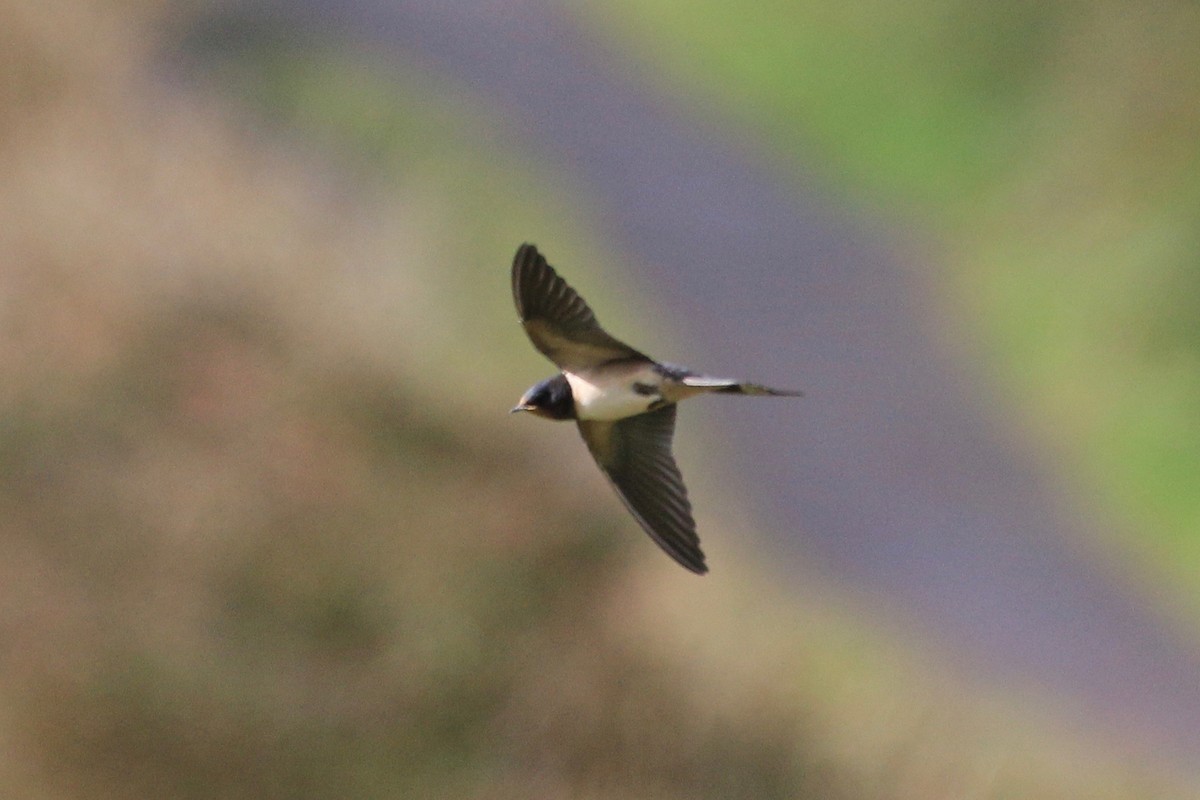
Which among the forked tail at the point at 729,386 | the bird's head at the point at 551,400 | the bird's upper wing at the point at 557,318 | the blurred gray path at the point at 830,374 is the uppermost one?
the blurred gray path at the point at 830,374

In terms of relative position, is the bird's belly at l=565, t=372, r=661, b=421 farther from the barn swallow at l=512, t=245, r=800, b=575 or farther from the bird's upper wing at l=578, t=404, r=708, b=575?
the bird's upper wing at l=578, t=404, r=708, b=575

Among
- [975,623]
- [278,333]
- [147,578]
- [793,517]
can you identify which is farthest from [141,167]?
[975,623]

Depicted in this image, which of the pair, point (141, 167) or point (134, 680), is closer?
point (134, 680)

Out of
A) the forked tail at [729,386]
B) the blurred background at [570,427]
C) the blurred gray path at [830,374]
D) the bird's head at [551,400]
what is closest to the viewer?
the forked tail at [729,386]

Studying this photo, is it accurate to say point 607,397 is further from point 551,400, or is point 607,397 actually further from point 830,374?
point 830,374

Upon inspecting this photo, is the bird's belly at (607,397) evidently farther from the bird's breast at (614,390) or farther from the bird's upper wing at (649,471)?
the bird's upper wing at (649,471)

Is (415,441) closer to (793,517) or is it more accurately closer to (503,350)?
(503,350)

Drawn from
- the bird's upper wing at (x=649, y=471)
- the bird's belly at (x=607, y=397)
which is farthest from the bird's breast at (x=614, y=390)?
the bird's upper wing at (x=649, y=471)

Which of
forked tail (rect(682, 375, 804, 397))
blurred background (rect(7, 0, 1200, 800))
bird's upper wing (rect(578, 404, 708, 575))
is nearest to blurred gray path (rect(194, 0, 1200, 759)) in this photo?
blurred background (rect(7, 0, 1200, 800))
